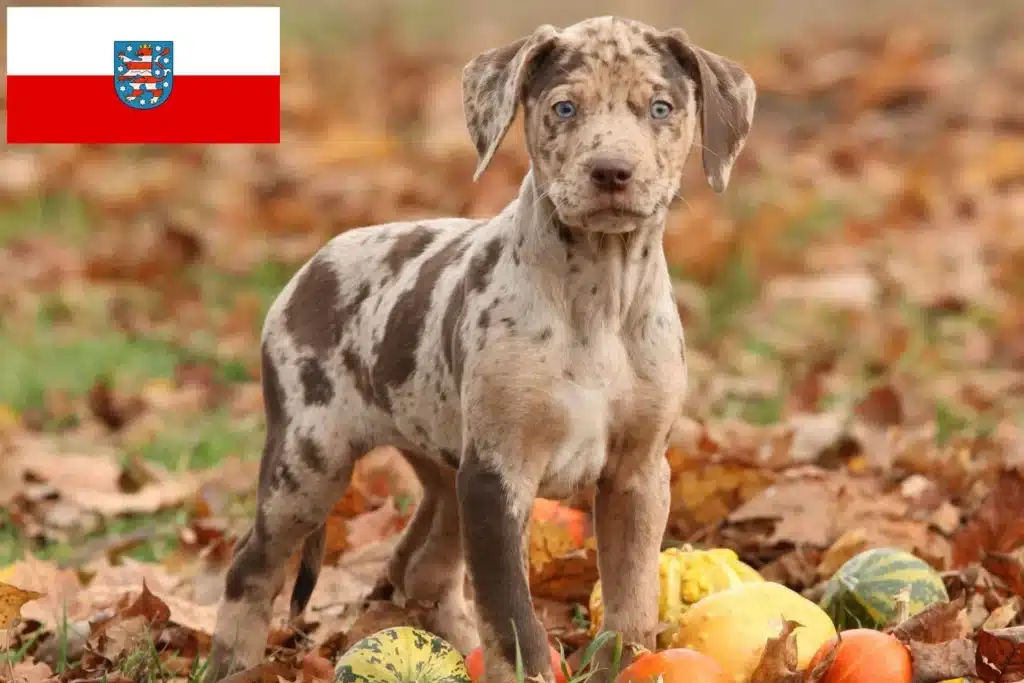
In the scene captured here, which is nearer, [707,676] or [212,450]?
[707,676]

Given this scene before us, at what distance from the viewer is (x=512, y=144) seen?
1104cm

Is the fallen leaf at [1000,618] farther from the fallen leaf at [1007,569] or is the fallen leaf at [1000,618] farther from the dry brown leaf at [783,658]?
the dry brown leaf at [783,658]

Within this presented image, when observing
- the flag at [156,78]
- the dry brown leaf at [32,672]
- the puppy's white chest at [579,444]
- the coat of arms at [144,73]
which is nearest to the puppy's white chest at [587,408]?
the puppy's white chest at [579,444]

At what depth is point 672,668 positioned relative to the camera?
366 cm

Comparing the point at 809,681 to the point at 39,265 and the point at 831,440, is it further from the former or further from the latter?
the point at 39,265

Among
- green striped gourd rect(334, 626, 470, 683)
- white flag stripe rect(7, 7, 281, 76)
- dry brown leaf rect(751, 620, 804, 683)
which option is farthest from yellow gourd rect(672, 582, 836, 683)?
white flag stripe rect(7, 7, 281, 76)

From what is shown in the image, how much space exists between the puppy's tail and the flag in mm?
1419

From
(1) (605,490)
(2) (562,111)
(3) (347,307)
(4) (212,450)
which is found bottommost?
(4) (212,450)

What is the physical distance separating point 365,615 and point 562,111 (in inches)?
64.7

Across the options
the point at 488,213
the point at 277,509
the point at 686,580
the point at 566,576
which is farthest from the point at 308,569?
the point at 488,213

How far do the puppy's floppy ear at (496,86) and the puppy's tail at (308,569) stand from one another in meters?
1.33

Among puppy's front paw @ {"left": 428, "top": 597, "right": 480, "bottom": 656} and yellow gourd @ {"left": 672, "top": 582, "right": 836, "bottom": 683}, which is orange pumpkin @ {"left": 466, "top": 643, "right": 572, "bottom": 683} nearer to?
yellow gourd @ {"left": 672, "top": 582, "right": 836, "bottom": 683}

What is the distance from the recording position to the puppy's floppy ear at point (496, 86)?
147 inches

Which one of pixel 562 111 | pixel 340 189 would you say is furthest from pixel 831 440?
pixel 340 189
